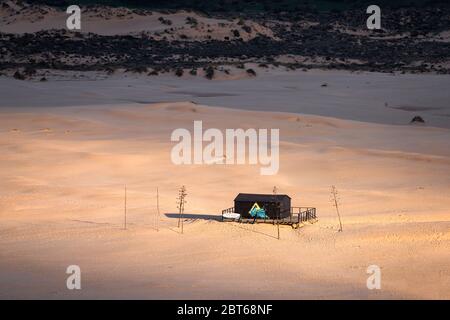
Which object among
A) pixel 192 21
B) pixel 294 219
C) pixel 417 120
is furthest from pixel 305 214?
pixel 192 21

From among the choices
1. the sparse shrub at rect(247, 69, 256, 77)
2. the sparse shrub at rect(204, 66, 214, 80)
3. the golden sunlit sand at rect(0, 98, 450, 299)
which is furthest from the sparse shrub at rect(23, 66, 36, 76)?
the golden sunlit sand at rect(0, 98, 450, 299)

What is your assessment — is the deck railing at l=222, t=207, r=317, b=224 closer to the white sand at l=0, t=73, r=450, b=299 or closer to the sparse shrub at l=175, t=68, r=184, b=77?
the white sand at l=0, t=73, r=450, b=299

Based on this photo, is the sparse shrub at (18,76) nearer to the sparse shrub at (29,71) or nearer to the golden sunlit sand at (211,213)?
the sparse shrub at (29,71)

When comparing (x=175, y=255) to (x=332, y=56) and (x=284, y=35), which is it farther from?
(x=284, y=35)

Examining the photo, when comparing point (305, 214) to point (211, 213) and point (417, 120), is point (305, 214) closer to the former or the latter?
point (211, 213)

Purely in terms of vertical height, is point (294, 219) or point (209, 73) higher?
point (209, 73)

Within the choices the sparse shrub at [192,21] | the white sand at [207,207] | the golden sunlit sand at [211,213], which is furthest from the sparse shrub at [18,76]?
the sparse shrub at [192,21]

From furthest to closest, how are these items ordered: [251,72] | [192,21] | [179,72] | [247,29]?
1. [192,21]
2. [247,29]
3. [251,72]
4. [179,72]

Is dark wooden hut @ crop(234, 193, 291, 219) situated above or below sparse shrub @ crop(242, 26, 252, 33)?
below
